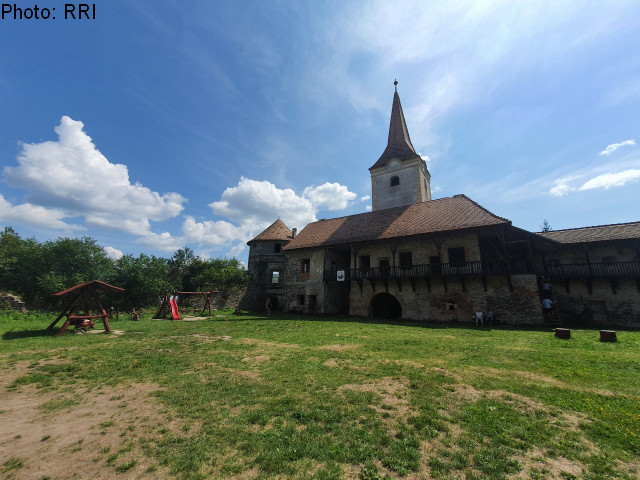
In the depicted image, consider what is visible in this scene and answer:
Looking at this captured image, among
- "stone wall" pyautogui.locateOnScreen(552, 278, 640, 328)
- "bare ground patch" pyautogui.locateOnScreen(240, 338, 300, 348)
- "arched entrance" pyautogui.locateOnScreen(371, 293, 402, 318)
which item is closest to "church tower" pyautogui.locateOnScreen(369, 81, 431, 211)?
"arched entrance" pyautogui.locateOnScreen(371, 293, 402, 318)

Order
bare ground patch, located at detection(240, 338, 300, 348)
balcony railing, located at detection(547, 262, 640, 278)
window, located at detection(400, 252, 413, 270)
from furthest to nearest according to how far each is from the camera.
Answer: window, located at detection(400, 252, 413, 270) < balcony railing, located at detection(547, 262, 640, 278) < bare ground patch, located at detection(240, 338, 300, 348)

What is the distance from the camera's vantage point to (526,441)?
348 cm

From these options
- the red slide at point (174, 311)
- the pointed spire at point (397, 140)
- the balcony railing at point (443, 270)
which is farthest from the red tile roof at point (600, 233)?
the red slide at point (174, 311)

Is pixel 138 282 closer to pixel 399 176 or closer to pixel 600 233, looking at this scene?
pixel 399 176

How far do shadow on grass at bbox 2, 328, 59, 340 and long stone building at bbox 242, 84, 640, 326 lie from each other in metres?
15.7

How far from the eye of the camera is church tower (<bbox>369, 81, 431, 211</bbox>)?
2677 centimetres

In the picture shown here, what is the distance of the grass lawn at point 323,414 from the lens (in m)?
3.02

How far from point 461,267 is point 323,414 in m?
15.7

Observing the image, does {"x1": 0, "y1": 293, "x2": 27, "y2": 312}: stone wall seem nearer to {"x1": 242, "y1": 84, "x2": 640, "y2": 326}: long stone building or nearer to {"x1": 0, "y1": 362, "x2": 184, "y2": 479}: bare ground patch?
{"x1": 242, "y1": 84, "x2": 640, "y2": 326}: long stone building

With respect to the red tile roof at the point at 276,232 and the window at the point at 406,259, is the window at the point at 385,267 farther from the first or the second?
the red tile roof at the point at 276,232

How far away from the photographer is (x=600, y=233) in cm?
1797

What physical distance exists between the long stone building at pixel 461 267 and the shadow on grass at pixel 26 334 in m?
15.7

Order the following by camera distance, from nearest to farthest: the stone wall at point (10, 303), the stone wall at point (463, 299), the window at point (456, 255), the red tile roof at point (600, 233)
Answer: the stone wall at point (463, 299) < the red tile roof at point (600, 233) < the window at point (456, 255) < the stone wall at point (10, 303)

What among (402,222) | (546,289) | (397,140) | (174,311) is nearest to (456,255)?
(402,222)
